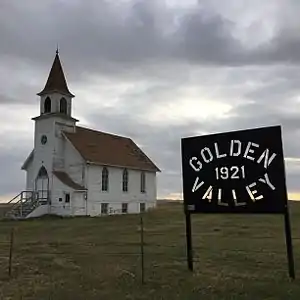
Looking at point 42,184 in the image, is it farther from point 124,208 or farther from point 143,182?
point 143,182

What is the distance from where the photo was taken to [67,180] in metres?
42.1

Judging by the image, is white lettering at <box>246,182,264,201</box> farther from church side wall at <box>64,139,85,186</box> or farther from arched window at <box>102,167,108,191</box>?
arched window at <box>102,167,108,191</box>

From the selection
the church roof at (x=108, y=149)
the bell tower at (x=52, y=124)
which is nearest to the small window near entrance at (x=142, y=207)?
the church roof at (x=108, y=149)

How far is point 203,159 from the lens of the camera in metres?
13.0

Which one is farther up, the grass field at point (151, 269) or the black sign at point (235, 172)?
the black sign at point (235, 172)

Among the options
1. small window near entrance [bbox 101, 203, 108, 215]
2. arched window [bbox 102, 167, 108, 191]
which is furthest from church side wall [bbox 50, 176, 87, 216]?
arched window [bbox 102, 167, 108, 191]

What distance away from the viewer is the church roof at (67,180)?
136ft

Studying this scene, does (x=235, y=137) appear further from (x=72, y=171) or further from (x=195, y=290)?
(x=72, y=171)

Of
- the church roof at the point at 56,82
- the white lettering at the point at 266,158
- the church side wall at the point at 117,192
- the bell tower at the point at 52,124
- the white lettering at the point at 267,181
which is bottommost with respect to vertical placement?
the white lettering at the point at 267,181

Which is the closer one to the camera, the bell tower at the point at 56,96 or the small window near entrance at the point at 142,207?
the bell tower at the point at 56,96

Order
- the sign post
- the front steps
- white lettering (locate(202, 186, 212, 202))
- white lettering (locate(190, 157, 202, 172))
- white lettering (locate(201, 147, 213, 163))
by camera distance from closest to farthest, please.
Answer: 1. the sign post
2. white lettering (locate(202, 186, 212, 202))
3. white lettering (locate(201, 147, 213, 163))
4. white lettering (locate(190, 157, 202, 172))
5. the front steps

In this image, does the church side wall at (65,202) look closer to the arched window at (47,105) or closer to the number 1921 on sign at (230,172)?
Answer: the arched window at (47,105)

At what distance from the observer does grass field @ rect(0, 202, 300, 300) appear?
1027cm

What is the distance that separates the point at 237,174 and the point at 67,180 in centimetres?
3125
